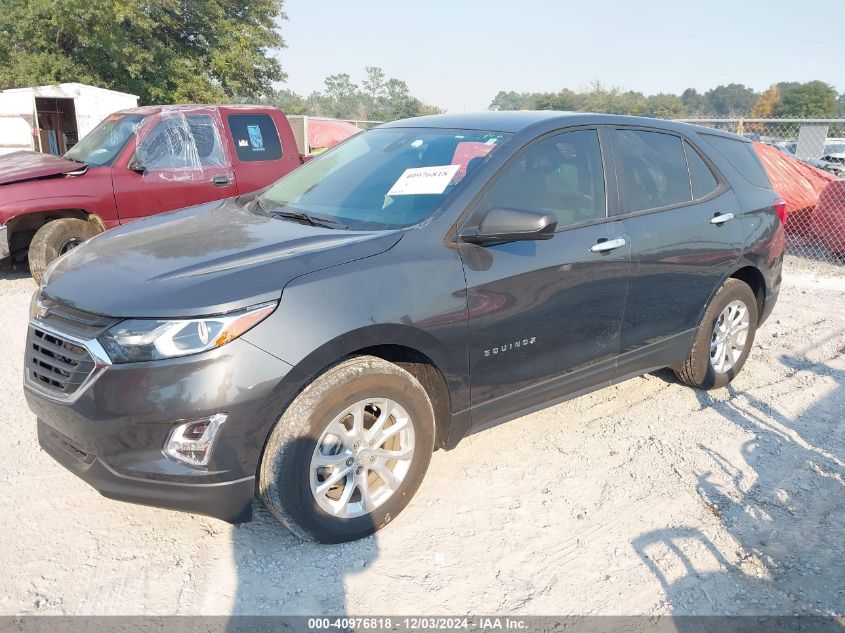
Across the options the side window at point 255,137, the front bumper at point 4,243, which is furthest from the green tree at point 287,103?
the front bumper at point 4,243

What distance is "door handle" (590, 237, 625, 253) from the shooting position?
3.63 metres

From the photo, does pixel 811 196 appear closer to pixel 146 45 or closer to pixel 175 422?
pixel 175 422

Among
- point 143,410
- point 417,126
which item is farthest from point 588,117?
point 143,410

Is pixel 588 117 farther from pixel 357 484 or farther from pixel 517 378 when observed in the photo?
pixel 357 484

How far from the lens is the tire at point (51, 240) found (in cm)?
684

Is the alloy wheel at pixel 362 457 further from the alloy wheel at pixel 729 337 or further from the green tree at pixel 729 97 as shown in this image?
the green tree at pixel 729 97

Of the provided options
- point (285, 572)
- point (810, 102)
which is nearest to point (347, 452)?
point (285, 572)

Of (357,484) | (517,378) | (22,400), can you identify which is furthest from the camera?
(22,400)

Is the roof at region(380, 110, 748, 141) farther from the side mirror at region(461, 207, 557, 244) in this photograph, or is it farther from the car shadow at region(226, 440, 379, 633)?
the car shadow at region(226, 440, 379, 633)

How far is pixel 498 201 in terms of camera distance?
3.32 meters

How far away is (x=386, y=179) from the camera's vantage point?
3566 mm

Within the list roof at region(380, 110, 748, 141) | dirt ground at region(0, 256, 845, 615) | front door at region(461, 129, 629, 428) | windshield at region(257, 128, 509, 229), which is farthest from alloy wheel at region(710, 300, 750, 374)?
windshield at region(257, 128, 509, 229)

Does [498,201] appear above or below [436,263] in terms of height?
above

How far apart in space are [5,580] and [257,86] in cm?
2482
